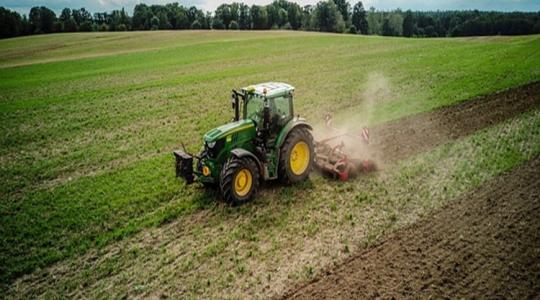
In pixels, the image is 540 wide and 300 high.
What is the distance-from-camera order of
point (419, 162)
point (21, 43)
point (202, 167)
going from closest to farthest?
1. point (202, 167)
2. point (419, 162)
3. point (21, 43)

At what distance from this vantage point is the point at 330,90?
2316cm

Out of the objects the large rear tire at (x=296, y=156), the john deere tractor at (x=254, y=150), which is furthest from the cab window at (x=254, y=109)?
the large rear tire at (x=296, y=156)

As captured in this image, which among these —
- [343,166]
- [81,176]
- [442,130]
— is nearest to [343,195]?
[343,166]

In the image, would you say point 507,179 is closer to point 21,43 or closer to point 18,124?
point 18,124

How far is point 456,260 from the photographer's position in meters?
8.06

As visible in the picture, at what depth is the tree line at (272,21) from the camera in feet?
295

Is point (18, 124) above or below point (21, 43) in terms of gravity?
below

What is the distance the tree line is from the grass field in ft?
202

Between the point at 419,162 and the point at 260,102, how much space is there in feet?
17.2

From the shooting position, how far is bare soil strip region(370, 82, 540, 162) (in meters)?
14.0

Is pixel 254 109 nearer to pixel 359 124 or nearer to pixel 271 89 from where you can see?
pixel 271 89

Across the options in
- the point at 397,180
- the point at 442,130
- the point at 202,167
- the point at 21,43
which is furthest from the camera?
the point at 21,43

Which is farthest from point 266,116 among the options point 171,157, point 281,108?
point 171,157

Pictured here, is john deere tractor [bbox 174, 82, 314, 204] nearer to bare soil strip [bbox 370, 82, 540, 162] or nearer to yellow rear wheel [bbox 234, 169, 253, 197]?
yellow rear wheel [bbox 234, 169, 253, 197]
